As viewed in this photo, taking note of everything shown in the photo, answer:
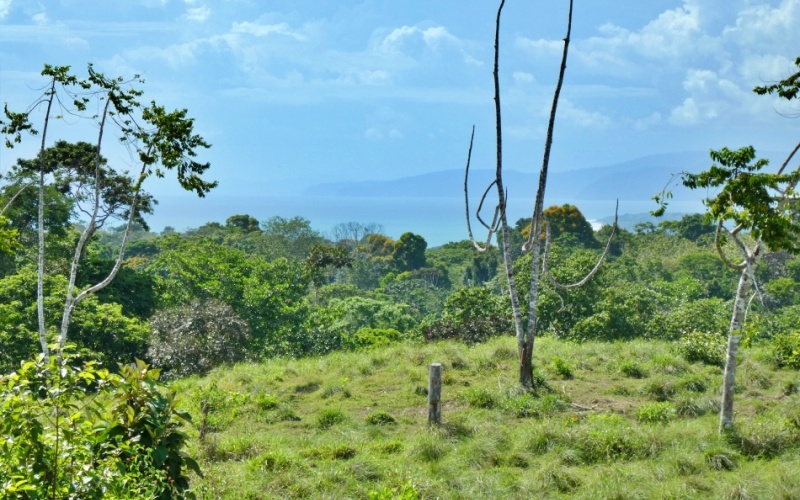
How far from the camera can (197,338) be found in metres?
22.1

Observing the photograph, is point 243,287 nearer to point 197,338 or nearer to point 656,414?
point 197,338

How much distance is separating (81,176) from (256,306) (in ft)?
29.5

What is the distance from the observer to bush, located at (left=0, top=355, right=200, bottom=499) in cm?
440

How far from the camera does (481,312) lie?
26.8m

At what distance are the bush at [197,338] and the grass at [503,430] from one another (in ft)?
19.0

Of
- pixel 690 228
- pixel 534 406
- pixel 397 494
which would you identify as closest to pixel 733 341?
pixel 534 406

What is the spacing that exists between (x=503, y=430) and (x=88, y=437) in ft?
23.5

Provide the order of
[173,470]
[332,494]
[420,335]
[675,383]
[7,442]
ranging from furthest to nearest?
[420,335] → [675,383] → [332,494] → [173,470] → [7,442]

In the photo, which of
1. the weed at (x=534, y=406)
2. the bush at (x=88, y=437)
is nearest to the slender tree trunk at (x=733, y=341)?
the weed at (x=534, y=406)

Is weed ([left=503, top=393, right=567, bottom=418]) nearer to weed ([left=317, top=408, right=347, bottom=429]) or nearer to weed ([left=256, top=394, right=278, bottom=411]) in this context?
weed ([left=317, top=408, right=347, bottom=429])

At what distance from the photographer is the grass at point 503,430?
8.23 metres

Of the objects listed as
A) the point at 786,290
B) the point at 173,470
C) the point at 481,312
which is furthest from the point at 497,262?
the point at 173,470

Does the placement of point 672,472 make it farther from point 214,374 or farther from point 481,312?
point 481,312

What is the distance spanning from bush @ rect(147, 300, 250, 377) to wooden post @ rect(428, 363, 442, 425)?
11977mm
